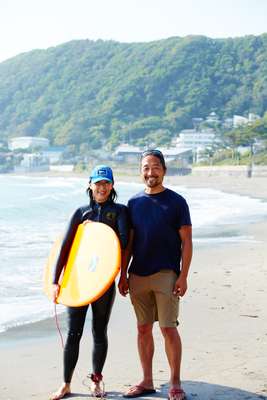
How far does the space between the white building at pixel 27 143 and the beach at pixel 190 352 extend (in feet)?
413

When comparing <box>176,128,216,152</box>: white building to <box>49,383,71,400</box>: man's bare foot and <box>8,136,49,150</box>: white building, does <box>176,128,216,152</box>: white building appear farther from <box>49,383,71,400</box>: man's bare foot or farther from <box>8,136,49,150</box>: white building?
<box>49,383,71,400</box>: man's bare foot

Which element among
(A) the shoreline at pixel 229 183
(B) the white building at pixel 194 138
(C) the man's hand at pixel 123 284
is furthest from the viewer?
(B) the white building at pixel 194 138

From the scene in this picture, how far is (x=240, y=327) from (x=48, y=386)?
2.04 meters

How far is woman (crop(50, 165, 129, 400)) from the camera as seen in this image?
3861mm

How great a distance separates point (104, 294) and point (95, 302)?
0.24ft

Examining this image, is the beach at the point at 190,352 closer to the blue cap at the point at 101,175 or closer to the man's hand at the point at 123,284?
the man's hand at the point at 123,284

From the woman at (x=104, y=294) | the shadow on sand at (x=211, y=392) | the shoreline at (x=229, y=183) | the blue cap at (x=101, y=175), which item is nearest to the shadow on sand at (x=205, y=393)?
the shadow on sand at (x=211, y=392)

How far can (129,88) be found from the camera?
13862cm

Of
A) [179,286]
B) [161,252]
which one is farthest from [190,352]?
[161,252]

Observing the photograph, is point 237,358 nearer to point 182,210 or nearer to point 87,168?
point 182,210

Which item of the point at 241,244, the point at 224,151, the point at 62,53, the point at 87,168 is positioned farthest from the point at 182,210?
the point at 62,53

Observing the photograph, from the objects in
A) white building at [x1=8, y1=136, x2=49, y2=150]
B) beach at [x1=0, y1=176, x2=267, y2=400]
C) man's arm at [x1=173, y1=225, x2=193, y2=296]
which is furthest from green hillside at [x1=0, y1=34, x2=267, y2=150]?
man's arm at [x1=173, y1=225, x2=193, y2=296]

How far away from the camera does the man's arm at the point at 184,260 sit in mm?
3824

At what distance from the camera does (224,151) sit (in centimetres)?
8312
